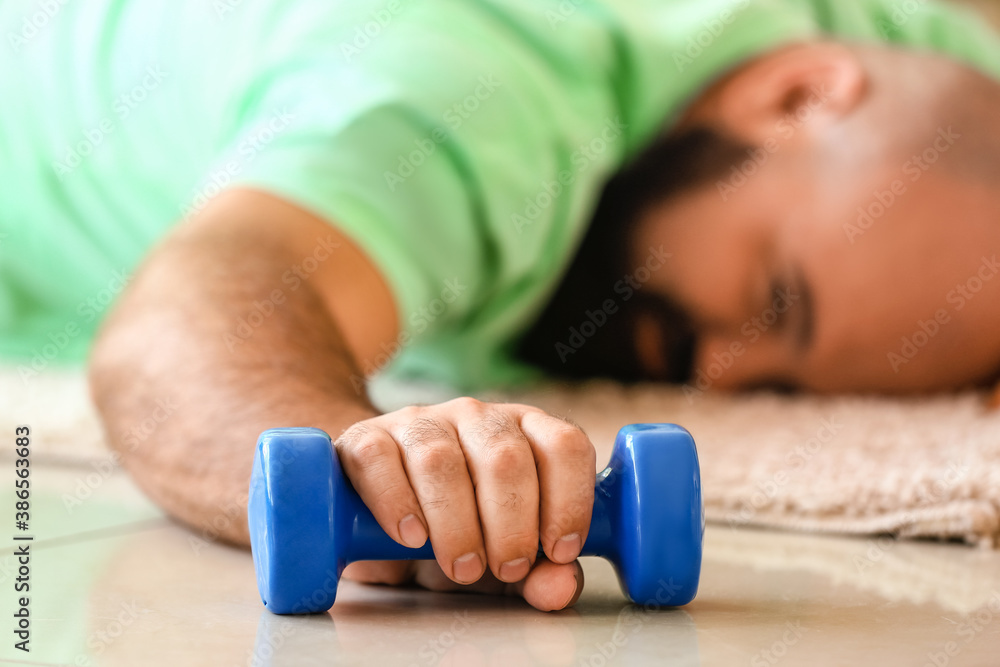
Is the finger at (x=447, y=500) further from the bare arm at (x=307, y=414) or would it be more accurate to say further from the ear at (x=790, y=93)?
the ear at (x=790, y=93)

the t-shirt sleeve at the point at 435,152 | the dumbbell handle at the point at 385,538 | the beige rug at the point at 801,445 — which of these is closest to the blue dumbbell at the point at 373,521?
the dumbbell handle at the point at 385,538

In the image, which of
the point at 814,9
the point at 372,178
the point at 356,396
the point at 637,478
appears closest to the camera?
the point at 637,478

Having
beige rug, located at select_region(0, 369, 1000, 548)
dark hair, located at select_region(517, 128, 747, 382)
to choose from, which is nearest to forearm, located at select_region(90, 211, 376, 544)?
beige rug, located at select_region(0, 369, 1000, 548)

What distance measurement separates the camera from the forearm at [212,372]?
721 mm

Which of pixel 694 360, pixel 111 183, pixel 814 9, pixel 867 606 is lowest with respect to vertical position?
pixel 694 360

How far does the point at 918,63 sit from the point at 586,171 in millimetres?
573

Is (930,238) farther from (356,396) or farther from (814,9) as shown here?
(356,396)

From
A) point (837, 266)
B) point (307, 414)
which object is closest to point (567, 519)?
point (307, 414)

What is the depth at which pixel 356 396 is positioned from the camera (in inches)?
30.6

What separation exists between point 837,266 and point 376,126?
668 millimetres

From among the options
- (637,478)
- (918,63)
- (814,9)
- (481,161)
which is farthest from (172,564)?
(814,9)

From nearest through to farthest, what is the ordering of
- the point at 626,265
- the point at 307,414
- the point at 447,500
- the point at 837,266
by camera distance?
the point at 447,500 < the point at 307,414 < the point at 837,266 < the point at 626,265

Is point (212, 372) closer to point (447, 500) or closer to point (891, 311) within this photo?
point (447, 500)

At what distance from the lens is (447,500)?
20.2 inches
